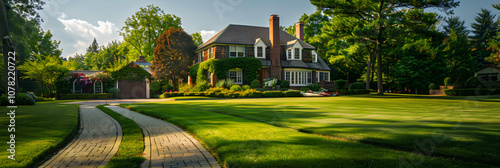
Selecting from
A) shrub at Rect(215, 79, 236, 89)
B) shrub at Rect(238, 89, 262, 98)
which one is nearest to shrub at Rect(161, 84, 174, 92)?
shrub at Rect(215, 79, 236, 89)

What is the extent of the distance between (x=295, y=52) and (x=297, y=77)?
368cm

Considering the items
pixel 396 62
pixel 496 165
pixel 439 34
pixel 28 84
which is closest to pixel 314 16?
pixel 396 62

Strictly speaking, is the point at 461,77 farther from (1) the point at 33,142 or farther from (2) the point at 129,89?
(2) the point at 129,89

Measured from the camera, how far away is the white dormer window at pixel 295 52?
37500mm

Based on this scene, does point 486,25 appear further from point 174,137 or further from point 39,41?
point 39,41

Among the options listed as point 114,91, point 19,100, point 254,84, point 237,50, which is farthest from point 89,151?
point 237,50

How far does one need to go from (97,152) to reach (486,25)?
64910mm

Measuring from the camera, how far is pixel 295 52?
124ft

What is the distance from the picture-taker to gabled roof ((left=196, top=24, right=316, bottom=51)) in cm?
3604

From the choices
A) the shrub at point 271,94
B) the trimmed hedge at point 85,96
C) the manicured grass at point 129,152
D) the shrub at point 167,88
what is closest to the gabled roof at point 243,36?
the shrub at point 167,88

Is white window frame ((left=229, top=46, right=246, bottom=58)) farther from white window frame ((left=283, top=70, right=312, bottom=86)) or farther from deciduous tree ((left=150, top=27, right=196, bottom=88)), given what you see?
deciduous tree ((left=150, top=27, right=196, bottom=88))

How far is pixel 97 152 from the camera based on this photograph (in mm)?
5223

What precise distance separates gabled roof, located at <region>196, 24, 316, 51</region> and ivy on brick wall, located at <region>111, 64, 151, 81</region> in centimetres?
919

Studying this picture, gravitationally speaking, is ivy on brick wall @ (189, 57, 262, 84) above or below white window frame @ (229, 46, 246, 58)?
below
